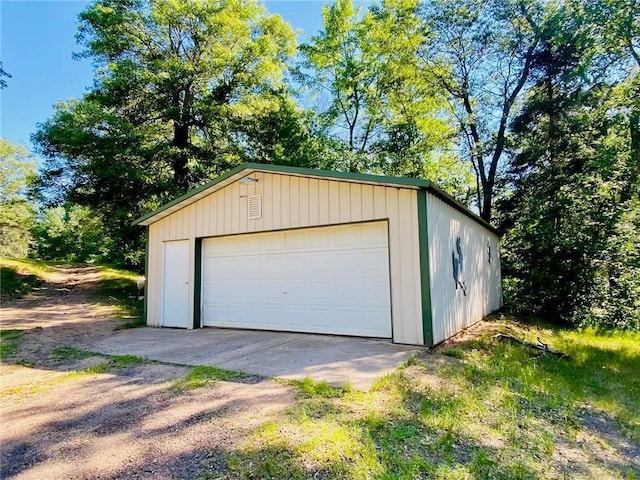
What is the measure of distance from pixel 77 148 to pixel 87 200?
2028mm

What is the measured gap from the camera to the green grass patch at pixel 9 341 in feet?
19.9

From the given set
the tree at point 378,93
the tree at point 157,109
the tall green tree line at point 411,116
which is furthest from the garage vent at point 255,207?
the tree at point 378,93

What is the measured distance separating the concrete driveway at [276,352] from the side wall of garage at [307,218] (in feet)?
2.88

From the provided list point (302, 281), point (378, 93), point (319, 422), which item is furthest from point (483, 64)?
point (319, 422)

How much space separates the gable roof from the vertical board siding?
0.54 ft

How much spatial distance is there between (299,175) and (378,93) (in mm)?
12726

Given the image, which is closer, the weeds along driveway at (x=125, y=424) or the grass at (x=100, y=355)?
the weeds along driveway at (x=125, y=424)

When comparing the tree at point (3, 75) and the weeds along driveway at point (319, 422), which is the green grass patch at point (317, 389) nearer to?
the weeds along driveway at point (319, 422)

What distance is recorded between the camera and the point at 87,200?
1321cm

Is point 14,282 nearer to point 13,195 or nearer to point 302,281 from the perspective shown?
point 302,281

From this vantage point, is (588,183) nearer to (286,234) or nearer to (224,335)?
(286,234)

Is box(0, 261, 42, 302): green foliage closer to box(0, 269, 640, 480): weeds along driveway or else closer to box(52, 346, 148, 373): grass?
box(52, 346, 148, 373): grass

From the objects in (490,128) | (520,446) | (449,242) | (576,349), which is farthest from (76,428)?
(490,128)

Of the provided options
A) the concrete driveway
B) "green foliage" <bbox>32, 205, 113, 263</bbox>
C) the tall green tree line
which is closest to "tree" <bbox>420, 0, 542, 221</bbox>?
the tall green tree line
